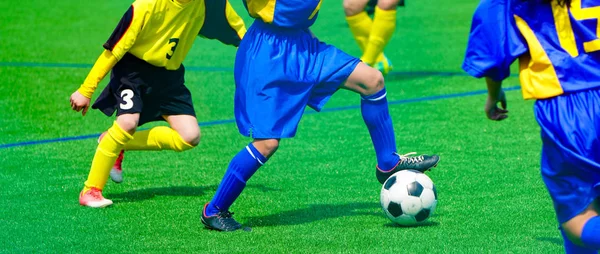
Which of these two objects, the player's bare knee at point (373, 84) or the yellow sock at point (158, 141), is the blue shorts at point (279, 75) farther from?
the yellow sock at point (158, 141)

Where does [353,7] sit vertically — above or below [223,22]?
below

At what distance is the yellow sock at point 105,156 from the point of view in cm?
559

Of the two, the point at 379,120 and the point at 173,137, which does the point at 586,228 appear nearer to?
the point at 379,120

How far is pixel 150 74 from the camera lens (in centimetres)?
572

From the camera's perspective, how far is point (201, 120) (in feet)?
26.6

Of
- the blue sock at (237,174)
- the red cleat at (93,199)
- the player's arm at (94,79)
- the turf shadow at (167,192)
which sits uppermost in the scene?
the player's arm at (94,79)

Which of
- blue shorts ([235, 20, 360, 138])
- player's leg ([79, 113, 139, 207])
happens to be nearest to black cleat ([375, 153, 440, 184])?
blue shorts ([235, 20, 360, 138])

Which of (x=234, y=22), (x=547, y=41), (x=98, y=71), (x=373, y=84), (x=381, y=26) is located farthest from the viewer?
(x=381, y=26)

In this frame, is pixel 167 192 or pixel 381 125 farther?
pixel 167 192

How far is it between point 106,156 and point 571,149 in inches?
115

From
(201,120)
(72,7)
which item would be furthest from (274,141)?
(72,7)

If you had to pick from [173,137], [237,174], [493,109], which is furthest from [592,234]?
[173,137]

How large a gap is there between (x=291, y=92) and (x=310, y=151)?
2016mm

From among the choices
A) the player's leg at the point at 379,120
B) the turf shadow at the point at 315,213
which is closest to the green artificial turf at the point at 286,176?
the turf shadow at the point at 315,213
